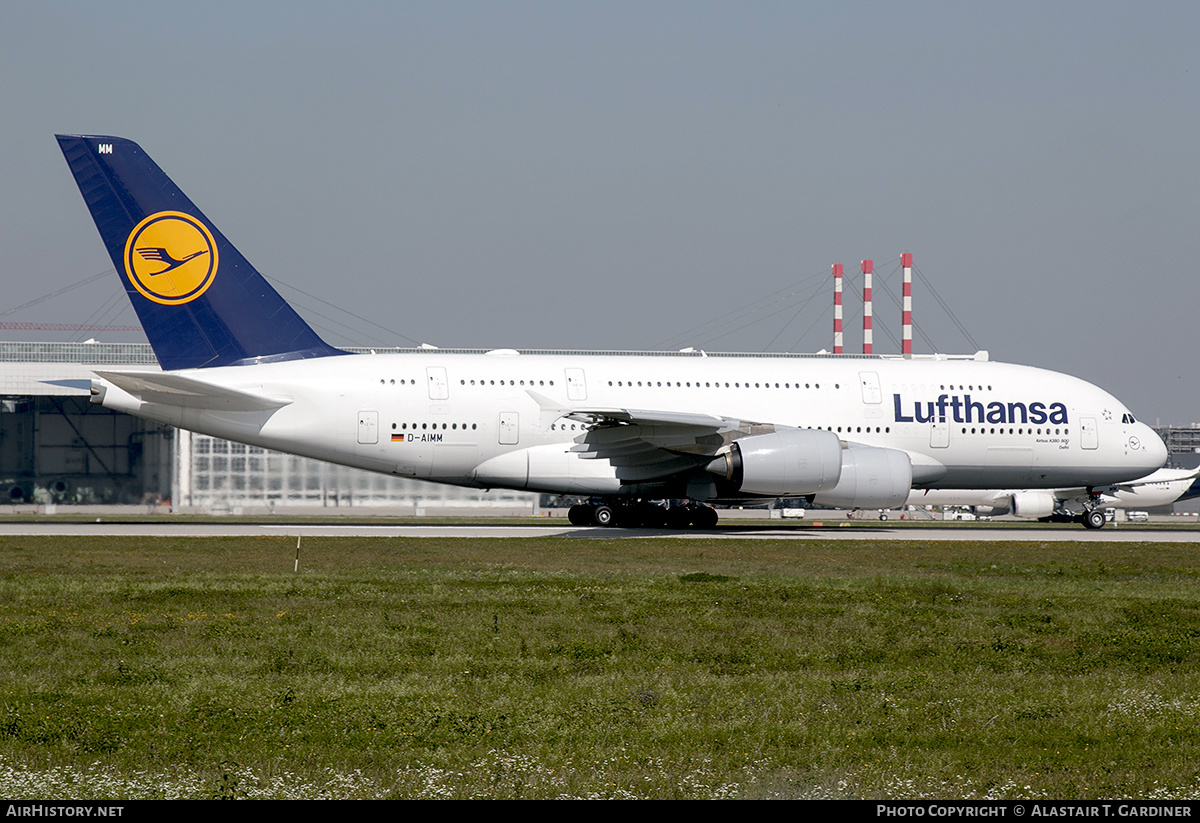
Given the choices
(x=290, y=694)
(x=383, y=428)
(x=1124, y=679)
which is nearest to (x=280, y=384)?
(x=383, y=428)

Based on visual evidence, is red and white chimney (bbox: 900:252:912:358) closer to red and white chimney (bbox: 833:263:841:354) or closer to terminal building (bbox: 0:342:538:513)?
red and white chimney (bbox: 833:263:841:354)

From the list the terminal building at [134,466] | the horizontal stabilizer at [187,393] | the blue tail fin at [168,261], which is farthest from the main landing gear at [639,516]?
the blue tail fin at [168,261]

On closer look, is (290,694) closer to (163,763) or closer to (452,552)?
(163,763)

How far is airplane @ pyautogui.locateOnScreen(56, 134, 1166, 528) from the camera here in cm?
2555

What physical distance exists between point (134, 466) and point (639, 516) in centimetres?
3019

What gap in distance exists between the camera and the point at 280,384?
26422mm

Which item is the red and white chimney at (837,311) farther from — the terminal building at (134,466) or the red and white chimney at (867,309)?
the terminal building at (134,466)

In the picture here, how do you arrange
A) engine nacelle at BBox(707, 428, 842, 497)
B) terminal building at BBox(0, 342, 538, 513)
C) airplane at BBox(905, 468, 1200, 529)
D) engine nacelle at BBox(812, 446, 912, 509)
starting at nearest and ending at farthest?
1. engine nacelle at BBox(707, 428, 842, 497)
2. engine nacelle at BBox(812, 446, 912, 509)
3. airplane at BBox(905, 468, 1200, 529)
4. terminal building at BBox(0, 342, 538, 513)

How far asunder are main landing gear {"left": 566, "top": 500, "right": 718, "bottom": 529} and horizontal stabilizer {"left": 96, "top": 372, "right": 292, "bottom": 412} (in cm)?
807

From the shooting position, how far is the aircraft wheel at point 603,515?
29.1 m

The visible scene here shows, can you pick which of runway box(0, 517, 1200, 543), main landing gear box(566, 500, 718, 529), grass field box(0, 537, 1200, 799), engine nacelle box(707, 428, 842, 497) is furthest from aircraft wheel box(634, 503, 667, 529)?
grass field box(0, 537, 1200, 799)

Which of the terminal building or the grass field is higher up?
the terminal building

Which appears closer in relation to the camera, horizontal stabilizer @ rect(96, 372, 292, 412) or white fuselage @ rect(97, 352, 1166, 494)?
horizontal stabilizer @ rect(96, 372, 292, 412)

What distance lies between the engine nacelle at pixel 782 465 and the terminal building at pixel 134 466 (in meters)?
11.8
